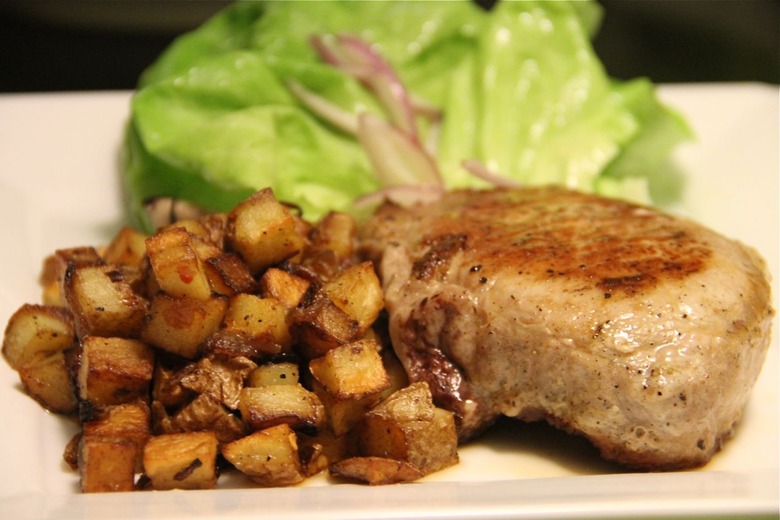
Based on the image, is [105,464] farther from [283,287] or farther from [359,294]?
[359,294]

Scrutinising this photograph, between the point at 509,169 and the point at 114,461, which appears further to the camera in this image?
the point at 509,169

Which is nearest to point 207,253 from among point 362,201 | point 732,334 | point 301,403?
point 301,403

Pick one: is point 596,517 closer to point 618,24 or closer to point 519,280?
point 519,280

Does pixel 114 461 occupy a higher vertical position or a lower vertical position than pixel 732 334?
lower

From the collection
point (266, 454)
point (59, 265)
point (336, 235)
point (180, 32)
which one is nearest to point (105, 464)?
point (266, 454)

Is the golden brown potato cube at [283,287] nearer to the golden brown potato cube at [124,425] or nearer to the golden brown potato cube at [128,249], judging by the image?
the golden brown potato cube at [124,425]

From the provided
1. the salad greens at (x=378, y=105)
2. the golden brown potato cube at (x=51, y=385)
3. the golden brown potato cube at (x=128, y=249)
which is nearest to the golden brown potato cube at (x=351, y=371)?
the golden brown potato cube at (x=51, y=385)
